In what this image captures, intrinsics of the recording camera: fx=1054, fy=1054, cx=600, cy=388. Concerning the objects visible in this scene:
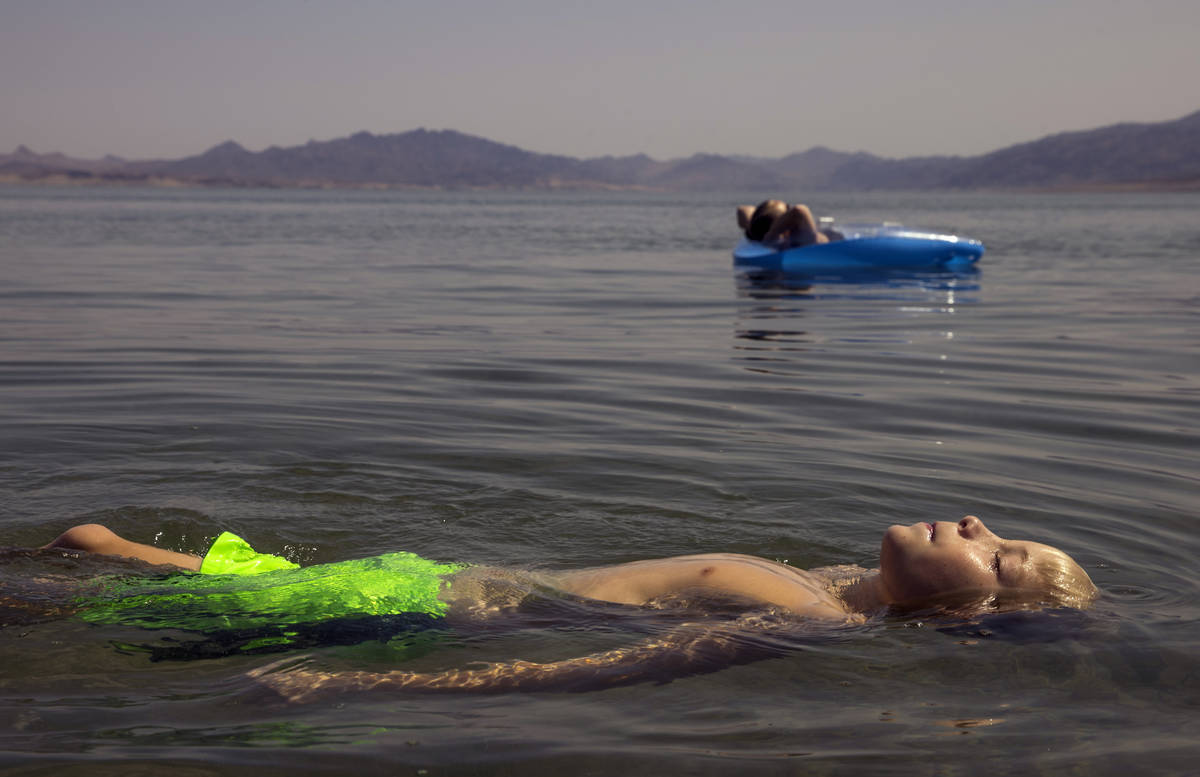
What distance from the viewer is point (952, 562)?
12.8 ft

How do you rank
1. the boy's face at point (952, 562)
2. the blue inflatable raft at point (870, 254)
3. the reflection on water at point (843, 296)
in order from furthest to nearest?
the blue inflatable raft at point (870, 254) < the reflection on water at point (843, 296) < the boy's face at point (952, 562)

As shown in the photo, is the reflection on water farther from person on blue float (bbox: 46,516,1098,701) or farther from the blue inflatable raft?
person on blue float (bbox: 46,516,1098,701)

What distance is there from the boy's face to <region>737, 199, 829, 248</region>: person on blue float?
47.7ft

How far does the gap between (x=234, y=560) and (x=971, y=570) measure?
2.82 metres

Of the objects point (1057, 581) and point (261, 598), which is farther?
point (1057, 581)

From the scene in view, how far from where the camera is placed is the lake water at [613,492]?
3.07m

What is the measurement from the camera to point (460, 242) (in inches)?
1297

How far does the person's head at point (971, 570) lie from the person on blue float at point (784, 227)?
1453 centimetres

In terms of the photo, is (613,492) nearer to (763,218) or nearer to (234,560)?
(234,560)

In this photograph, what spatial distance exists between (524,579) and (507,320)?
892 centimetres

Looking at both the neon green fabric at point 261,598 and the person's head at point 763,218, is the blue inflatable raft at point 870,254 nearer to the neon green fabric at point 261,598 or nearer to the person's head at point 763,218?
the person's head at point 763,218

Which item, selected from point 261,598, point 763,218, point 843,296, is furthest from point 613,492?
point 763,218

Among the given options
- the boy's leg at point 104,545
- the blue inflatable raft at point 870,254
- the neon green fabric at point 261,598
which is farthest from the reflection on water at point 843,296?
the boy's leg at point 104,545

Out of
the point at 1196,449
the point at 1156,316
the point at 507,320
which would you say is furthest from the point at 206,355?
the point at 1156,316
